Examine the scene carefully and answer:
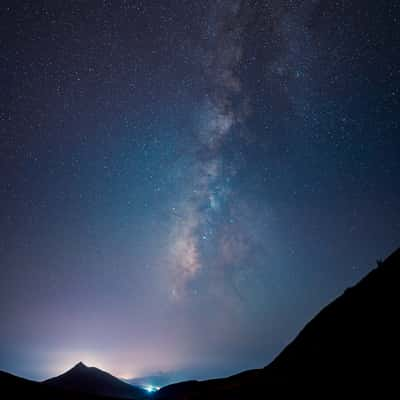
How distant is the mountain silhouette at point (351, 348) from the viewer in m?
10.6

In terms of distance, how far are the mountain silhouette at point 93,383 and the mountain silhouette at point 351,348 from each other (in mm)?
61966

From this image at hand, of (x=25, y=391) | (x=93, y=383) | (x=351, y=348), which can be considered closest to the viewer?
(x=351, y=348)

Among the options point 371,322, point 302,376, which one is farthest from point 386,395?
point 302,376

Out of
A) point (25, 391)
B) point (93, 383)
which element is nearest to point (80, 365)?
point (93, 383)

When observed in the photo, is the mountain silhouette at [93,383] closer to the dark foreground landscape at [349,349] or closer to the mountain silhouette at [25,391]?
the mountain silhouette at [25,391]

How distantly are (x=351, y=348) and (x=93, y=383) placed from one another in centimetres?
7611

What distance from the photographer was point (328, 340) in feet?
48.1

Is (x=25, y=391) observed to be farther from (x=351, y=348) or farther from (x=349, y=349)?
(x=351, y=348)

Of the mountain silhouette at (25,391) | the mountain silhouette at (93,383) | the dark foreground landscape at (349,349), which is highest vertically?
the mountain silhouette at (93,383)

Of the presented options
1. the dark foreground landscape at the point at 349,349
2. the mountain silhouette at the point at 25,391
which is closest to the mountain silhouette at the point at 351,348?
the dark foreground landscape at the point at 349,349

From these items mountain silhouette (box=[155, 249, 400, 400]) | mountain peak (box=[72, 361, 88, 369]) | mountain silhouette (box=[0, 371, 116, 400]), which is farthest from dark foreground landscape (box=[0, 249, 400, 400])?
mountain peak (box=[72, 361, 88, 369])

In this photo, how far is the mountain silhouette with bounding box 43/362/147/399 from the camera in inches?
2596

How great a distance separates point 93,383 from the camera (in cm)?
6956

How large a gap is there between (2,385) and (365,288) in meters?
31.7
